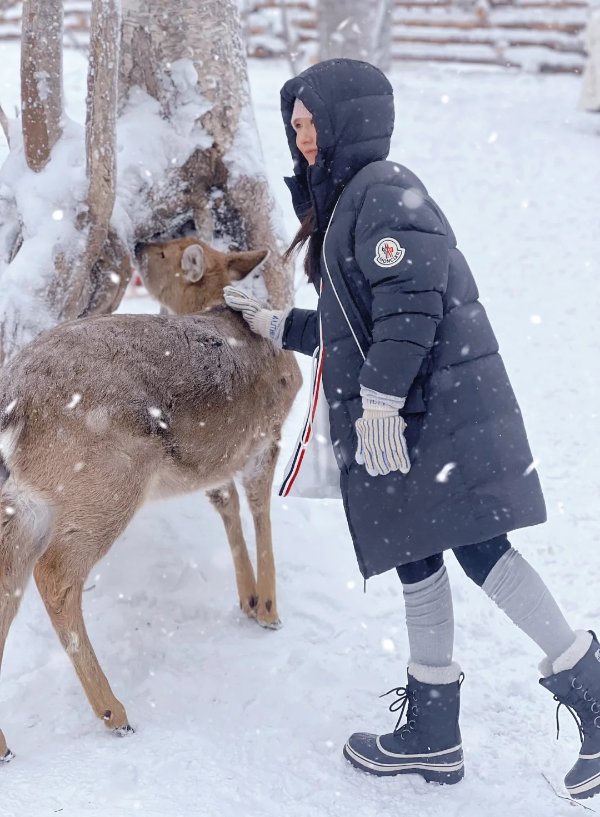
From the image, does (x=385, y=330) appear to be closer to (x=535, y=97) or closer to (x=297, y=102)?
(x=297, y=102)

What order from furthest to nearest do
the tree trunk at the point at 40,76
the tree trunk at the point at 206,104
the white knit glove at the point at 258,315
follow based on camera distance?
the tree trunk at the point at 206,104, the tree trunk at the point at 40,76, the white knit glove at the point at 258,315

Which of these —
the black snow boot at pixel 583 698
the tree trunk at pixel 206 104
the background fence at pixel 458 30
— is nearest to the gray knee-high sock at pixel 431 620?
the black snow boot at pixel 583 698

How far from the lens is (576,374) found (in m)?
7.46

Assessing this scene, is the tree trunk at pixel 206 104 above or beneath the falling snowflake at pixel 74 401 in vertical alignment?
above

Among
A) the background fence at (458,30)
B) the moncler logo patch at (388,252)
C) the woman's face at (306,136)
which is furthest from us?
the background fence at (458,30)

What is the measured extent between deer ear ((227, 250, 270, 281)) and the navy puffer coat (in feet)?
4.68

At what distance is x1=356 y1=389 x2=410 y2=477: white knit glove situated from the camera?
303cm

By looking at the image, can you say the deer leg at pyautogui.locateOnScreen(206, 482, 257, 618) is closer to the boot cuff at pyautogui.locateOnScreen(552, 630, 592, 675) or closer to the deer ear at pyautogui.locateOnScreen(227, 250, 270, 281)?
the deer ear at pyautogui.locateOnScreen(227, 250, 270, 281)

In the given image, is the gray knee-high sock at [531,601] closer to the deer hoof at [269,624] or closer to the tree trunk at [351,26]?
the deer hoof at [269,624]

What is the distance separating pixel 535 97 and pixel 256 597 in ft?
49.1

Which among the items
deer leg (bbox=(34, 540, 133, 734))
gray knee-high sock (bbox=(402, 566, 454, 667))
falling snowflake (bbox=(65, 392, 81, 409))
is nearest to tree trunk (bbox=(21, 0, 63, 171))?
falling snowflake (bbox=(65, 392, 81, 409))

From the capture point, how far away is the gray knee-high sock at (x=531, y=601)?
A: 3209mm

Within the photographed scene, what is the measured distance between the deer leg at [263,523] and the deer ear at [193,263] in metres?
1.00

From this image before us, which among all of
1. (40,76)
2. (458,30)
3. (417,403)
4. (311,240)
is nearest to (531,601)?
(417,403)
